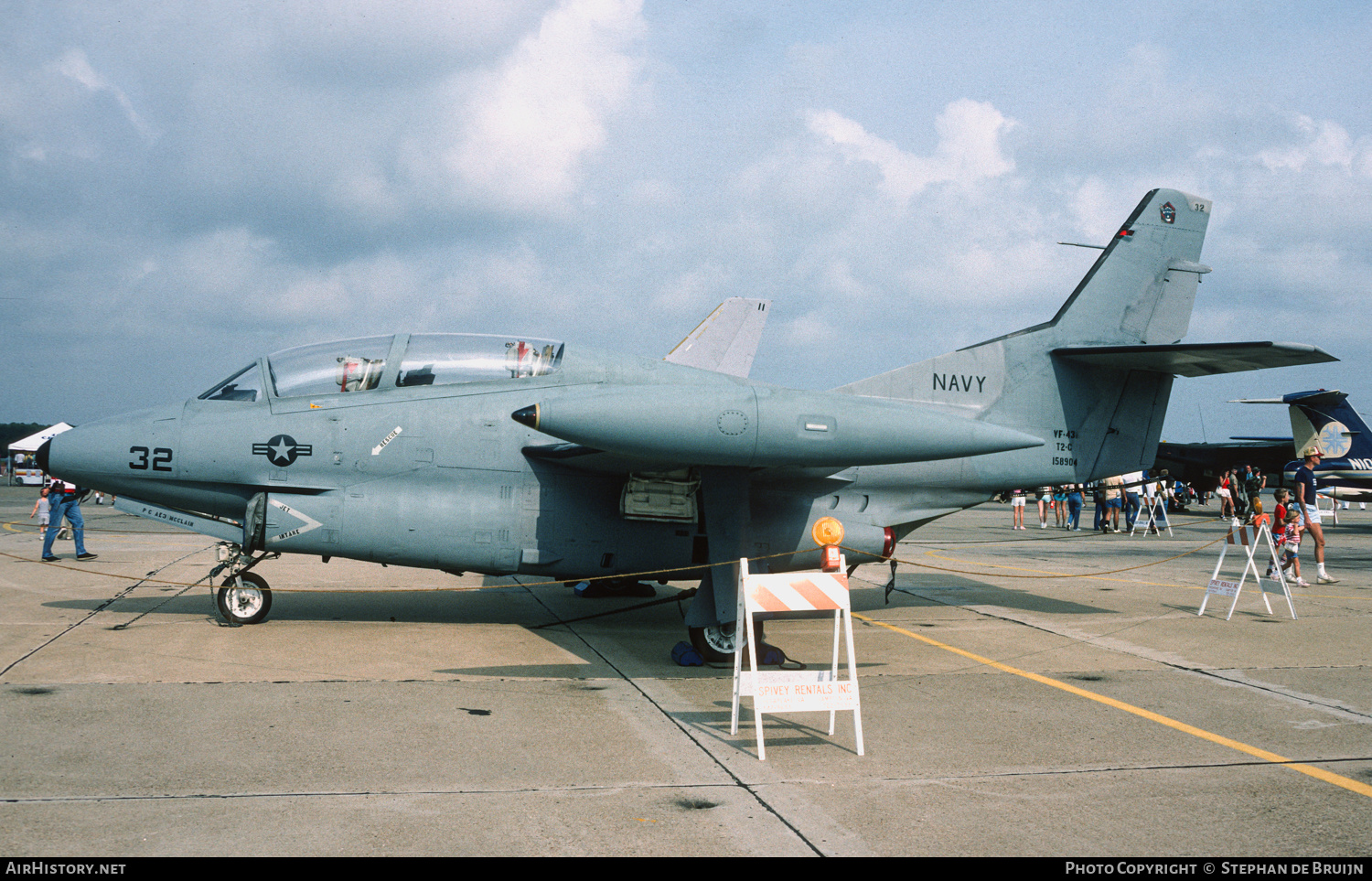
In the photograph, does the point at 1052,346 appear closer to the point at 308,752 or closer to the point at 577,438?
the point at 577,438

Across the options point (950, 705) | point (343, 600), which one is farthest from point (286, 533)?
point (950, 705)

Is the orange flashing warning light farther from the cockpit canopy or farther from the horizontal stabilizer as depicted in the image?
the horizontal stabilizer

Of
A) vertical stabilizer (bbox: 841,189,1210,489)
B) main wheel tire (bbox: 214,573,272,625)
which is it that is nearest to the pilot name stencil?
vertical stabilizer (bbox: 841,189,1210,489)

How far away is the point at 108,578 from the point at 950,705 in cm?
1221

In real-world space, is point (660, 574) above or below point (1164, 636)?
above

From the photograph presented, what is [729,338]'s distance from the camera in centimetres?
2145

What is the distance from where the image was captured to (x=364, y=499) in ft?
28.0

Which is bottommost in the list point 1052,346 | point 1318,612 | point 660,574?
point 1318,612

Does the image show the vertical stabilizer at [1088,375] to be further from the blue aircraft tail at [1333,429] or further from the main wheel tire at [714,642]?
the blue aircraft tail at [1333,429]

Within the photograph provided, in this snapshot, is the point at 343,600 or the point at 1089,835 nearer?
the point at 1089,835

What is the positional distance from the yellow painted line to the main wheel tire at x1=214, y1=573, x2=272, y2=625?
6659 millimetres

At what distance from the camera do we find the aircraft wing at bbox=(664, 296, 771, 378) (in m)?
21.4

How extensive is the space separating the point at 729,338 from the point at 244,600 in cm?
1398
